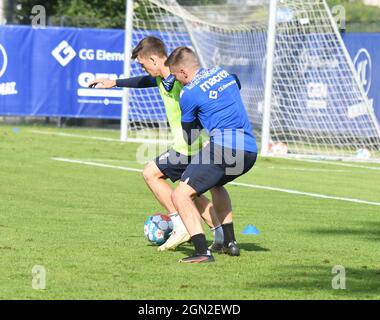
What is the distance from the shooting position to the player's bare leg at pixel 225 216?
1024 centimetres

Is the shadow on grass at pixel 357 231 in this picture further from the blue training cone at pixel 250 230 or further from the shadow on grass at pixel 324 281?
the shadow on grass at pixel 324 281

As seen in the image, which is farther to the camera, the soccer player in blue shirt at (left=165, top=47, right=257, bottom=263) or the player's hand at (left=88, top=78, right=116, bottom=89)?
the player's hand at (left=88, top=78, right=116, bottom=89)

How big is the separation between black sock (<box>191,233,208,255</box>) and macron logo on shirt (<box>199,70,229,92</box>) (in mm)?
1282

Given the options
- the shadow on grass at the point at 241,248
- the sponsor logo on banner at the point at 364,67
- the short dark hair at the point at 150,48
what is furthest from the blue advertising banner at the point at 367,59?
the short dark hair at the point at 150,48

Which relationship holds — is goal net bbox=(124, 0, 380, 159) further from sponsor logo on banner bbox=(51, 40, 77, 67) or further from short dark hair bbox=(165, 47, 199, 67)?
short dark hair bbox=(165, 47, 199, 67)

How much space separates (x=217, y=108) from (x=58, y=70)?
819 inches

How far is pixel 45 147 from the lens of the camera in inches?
899

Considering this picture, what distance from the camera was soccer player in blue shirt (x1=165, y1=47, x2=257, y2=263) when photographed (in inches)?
380

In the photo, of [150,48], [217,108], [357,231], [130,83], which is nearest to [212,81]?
[217,108]

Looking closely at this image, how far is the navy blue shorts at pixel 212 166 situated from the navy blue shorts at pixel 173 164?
72cm

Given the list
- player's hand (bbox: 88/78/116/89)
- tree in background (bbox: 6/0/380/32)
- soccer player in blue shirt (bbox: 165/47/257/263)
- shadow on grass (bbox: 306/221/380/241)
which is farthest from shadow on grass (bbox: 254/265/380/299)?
tree in background (bbox: 6/0/380/32)

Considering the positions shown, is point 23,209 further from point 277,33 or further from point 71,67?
point 71,67
